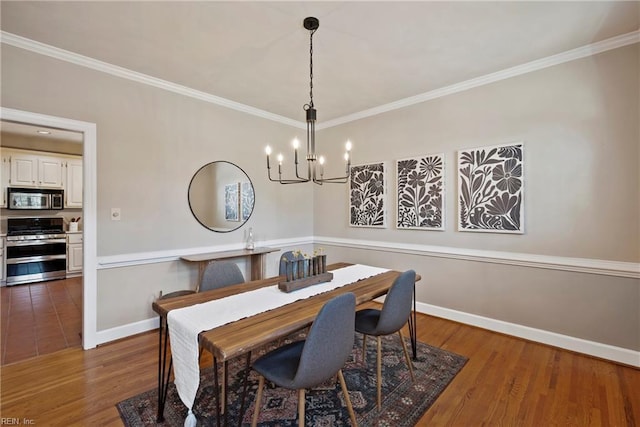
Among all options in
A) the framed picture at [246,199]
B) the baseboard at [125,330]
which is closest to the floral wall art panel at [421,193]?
the framed picture at [246,199]

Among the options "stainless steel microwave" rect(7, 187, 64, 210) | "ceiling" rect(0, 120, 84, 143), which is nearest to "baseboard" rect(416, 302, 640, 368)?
"ceiling" rect(0, 120, 84, 143)

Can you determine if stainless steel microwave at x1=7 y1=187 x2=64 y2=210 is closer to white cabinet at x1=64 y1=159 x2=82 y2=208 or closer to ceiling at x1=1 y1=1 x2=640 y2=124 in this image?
white cabinet at x1=64 y1=159 x2=82 y2=208

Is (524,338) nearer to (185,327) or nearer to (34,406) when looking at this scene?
(185,327)

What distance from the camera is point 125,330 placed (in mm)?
2893

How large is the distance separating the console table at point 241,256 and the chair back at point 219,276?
2.61ft

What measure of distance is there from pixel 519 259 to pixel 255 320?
8.80 feet

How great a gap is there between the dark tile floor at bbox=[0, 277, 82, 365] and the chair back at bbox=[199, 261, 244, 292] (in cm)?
170

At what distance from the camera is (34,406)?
190cm

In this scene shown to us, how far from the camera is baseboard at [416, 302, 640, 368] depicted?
238 cm

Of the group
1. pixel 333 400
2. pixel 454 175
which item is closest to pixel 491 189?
pixel 454 175

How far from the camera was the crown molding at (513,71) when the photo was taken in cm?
237

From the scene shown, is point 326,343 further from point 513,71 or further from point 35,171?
point 35,171

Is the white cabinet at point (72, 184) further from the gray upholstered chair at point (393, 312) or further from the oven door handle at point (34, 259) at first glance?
the gray upholstered chair at point (393, 312)

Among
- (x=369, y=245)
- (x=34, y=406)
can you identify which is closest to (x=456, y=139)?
(x=369, y=245)
